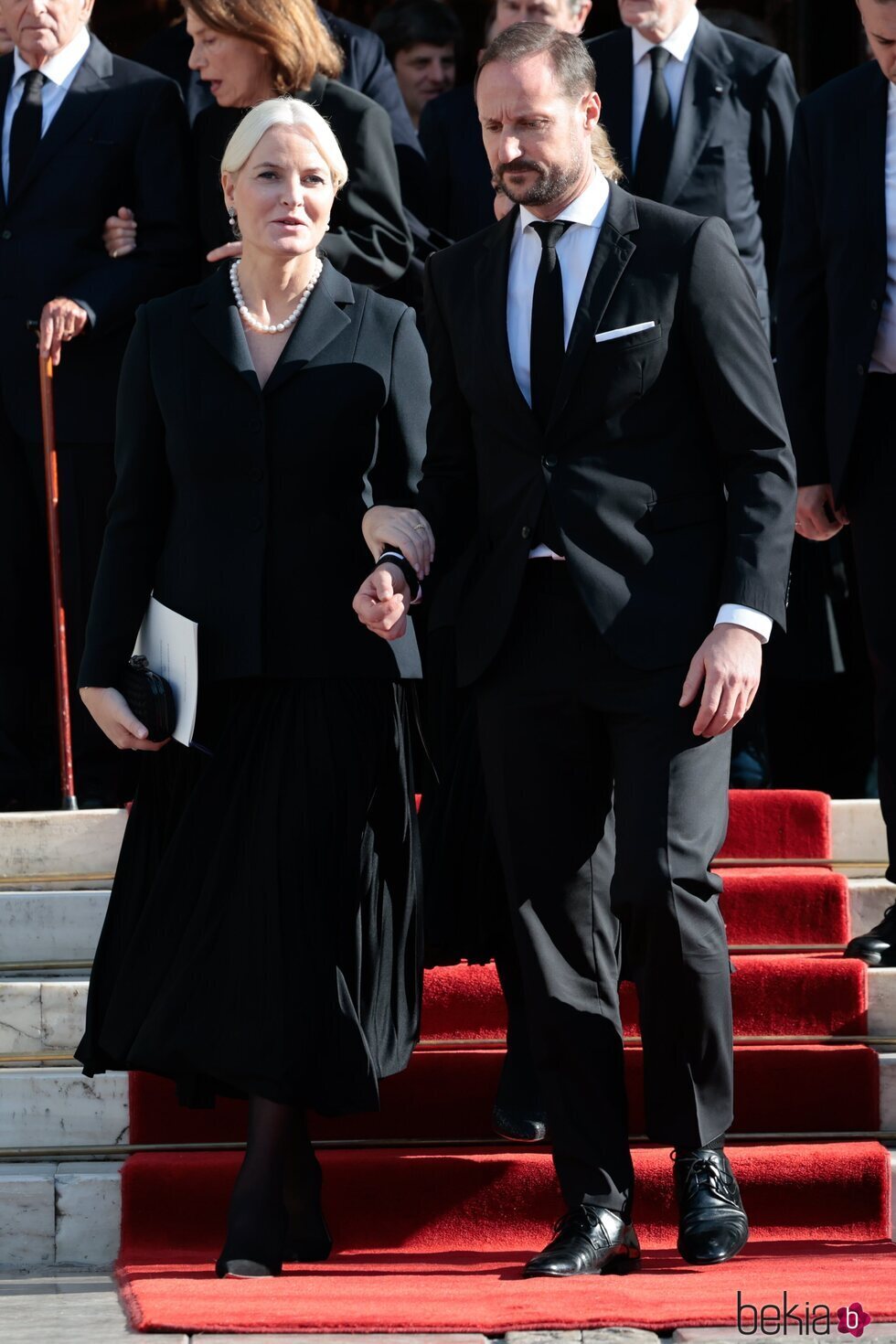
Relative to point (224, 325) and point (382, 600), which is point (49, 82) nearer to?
point (224, 325)

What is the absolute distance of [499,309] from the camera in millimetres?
3824

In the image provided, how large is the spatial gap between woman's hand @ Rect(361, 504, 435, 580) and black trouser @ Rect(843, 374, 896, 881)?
4.15ft

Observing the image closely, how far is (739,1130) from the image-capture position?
4.45 meters

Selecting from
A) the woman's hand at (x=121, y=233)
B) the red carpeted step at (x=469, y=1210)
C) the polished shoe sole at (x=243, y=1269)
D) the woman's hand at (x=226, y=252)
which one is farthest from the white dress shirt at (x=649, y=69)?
the polished shoe sole at (x=243, y=1269)

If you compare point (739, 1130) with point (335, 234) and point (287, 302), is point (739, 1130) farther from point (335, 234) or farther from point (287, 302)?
point (335, 234)

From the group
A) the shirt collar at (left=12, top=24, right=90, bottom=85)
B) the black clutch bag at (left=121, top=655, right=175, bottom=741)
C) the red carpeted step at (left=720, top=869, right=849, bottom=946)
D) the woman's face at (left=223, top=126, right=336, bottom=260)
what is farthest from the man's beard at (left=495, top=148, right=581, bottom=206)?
the shirt collar at (left=12, top=24, right=90, bottom=85)

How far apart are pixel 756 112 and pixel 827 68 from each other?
298 centimetres

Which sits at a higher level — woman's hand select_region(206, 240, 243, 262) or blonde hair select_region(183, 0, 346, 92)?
blonde hair select_region(183, 0, 346, 92)

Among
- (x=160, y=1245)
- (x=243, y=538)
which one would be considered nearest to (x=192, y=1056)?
(x=160, y=1245)

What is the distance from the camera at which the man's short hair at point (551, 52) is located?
3.69 m

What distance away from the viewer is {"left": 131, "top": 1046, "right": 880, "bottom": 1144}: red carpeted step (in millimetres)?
4449

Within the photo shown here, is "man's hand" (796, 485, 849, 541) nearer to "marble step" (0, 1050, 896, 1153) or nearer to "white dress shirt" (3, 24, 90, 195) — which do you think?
"marble step" (0, 1050, 896, 1153)

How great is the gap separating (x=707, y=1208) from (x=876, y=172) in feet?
7.34

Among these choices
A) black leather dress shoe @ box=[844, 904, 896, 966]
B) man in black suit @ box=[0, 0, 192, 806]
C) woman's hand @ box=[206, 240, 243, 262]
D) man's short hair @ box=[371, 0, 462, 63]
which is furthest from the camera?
man's short hair @ box=[371, 0, 462, 63]
